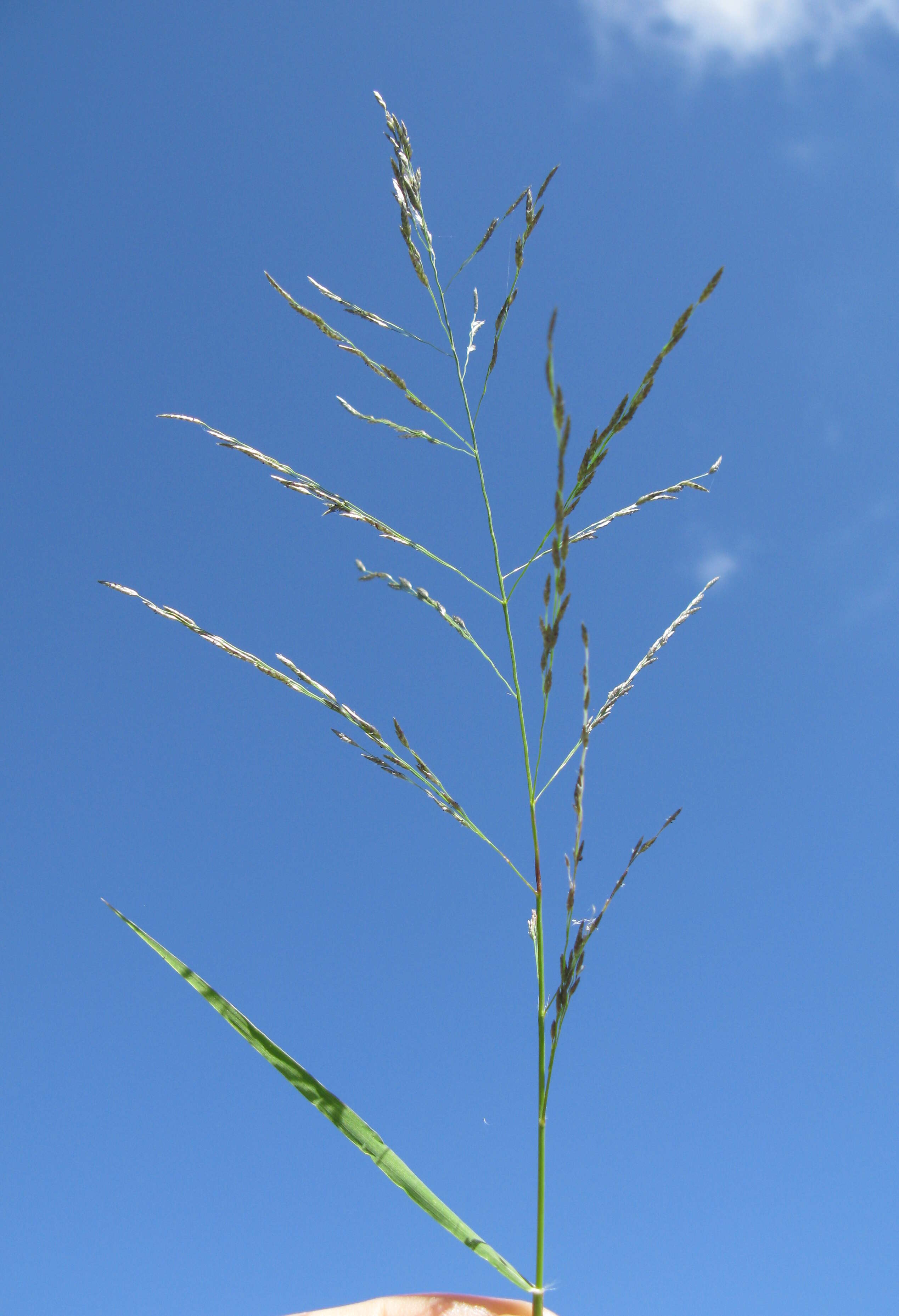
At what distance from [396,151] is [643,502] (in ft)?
2.83

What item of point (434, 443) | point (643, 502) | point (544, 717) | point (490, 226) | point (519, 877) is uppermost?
point (490, 226)

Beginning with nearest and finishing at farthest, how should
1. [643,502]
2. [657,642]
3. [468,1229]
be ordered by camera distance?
[468,1229] < [657,642] < [643,502]

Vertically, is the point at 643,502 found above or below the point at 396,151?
below

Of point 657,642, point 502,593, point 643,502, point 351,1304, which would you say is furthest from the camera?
point 351,1304

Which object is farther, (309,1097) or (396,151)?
(396,151)

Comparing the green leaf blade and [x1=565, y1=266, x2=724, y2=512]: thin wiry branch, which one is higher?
[x1=565, y1=266, x2=724, y2=512]: thin wiry branch

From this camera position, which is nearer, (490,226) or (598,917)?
(598,917)

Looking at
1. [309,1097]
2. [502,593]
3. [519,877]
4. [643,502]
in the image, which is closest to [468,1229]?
[309,1097]

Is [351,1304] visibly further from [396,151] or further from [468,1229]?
[396,151]

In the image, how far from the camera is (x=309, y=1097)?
1.14 meters

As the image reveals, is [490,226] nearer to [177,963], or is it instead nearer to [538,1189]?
[177,963]

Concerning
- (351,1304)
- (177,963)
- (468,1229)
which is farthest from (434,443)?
(351,1304)

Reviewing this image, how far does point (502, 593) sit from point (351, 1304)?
182 cm

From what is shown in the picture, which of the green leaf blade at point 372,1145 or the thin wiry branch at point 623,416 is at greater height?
the thin wiry branch at point 623,416
